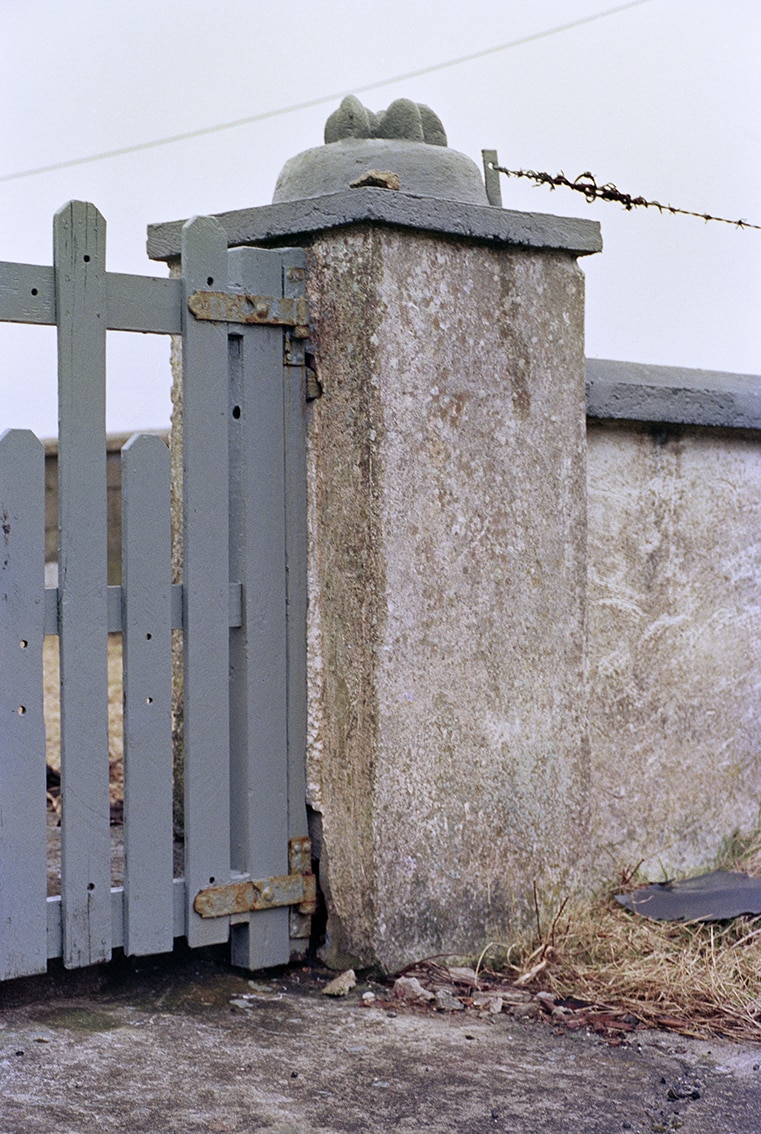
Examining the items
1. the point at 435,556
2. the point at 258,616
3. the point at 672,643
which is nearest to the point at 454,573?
the point at 435,556

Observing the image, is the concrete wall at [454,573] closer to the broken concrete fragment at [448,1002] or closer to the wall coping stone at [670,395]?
the wall coping stone at [670,395]

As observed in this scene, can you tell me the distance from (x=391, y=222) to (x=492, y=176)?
597 millimetres

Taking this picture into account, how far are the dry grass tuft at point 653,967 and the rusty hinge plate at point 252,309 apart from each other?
1652 millimetres

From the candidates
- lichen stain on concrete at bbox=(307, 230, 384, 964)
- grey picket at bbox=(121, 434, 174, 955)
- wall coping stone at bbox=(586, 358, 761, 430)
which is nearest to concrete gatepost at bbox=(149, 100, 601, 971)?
lichen stain on concrete at bbox=(307, 230, 384, 964)

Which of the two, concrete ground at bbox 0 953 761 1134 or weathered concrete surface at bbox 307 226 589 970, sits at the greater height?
weathered concrete surface at bbox 307 226 589 970

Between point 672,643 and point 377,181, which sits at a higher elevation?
point 377,181

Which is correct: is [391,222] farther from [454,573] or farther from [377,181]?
[454,573]

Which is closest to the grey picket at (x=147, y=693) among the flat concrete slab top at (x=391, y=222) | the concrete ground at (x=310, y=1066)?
the concrete ground at (x=310, y=1066)

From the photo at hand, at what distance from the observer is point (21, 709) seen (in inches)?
107

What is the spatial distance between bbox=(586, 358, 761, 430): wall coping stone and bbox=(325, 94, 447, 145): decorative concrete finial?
81 cm

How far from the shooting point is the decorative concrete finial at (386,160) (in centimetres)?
324

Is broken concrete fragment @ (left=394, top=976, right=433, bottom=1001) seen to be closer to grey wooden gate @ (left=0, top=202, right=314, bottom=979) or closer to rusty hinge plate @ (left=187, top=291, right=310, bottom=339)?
grey wooden gate @ (left=0, top=202, right=314, bottom=979)

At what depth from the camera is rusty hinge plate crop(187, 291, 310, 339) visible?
9.64 ft

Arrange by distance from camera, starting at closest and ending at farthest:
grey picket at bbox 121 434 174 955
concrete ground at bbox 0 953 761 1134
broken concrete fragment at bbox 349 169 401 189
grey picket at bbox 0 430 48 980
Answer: concrete ground at bbox 0 953 761 1134 < grey picket at bbox 0 430 48 980 < grey picket at bbox 121 434 174 955 < broken concrete fragment at bbox 349 169 401 189
